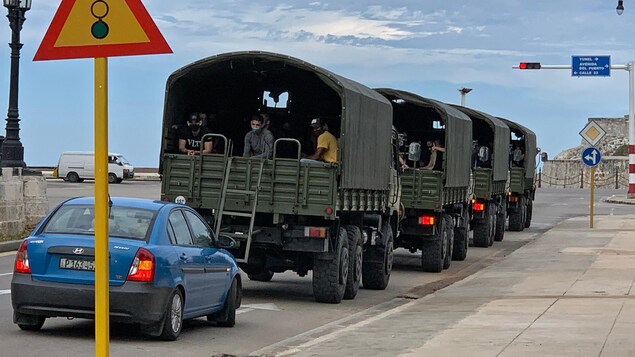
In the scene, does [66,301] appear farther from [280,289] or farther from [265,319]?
[280,289]

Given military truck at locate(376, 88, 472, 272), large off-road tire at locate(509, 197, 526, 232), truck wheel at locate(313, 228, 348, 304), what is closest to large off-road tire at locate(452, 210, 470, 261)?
military truck at locate(376, 88, 472, 272)

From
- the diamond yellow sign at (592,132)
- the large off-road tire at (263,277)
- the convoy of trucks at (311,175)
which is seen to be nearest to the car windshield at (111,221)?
the convoy of trucks at (311,175)

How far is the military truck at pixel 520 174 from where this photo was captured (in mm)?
36812

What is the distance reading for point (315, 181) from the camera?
1614 centimetres

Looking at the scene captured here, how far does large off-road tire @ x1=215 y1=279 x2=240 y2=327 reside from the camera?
1349 centimetres

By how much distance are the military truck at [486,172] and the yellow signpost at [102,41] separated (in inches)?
909

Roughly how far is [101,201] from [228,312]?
7516 millimetres

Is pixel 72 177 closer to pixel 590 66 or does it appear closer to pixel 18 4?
pixel 590 66

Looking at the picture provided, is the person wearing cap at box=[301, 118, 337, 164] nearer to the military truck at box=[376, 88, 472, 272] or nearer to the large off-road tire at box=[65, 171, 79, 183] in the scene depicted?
the military truck at box=[376, 88, 472, 272]

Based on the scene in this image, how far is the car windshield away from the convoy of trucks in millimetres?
3499

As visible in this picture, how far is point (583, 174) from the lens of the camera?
3875 inches

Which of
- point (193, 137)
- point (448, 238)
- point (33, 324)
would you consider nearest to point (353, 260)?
point (193, 137)

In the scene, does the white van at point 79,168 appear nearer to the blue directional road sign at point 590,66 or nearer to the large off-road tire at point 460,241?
the blue directional road sign at point 590,66

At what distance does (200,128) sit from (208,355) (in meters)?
6.84
